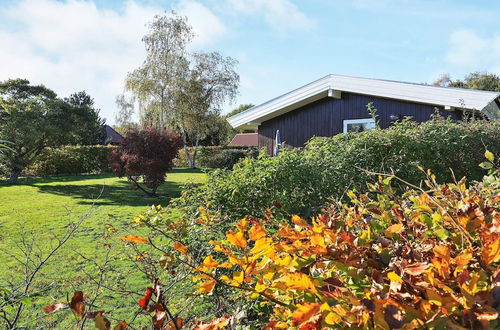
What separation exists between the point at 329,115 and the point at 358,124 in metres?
0.99

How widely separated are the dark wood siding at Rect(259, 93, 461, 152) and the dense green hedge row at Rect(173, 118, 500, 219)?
3663mm

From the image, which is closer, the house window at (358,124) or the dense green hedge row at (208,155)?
the house window at (358,124)

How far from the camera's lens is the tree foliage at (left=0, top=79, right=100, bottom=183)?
15586 millimetres

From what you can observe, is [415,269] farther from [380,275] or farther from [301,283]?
[301,283]

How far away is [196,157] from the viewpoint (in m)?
29.2

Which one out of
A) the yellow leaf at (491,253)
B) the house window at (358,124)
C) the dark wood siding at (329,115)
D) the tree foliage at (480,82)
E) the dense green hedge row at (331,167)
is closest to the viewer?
the yellow leaf at (491,253)

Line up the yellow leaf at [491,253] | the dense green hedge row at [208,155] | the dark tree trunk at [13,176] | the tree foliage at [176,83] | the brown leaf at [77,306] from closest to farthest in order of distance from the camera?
the yellow leaf at [491,253] < the brown leaf at [77,306] < the dark tree trunk at [13,176] < the dense green hedge row at [208,155] < the tree foliage at [176,83]

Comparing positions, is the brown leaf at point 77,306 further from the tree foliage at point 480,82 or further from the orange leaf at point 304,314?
the tree foliage at point 480,82

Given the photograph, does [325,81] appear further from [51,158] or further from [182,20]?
[182,20]

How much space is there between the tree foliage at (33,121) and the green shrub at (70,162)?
2.31 m

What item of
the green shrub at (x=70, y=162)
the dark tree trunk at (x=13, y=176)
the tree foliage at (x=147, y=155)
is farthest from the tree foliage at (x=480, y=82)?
the dark tree trunk at (x=13, y=176)

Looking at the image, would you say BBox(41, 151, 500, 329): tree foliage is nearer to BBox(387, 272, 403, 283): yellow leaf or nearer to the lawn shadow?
BBox(387, 272, 403, 283): yellow leaf

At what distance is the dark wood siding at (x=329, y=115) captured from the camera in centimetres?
1084

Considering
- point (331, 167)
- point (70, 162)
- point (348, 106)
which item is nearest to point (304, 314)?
point (331, 167)
